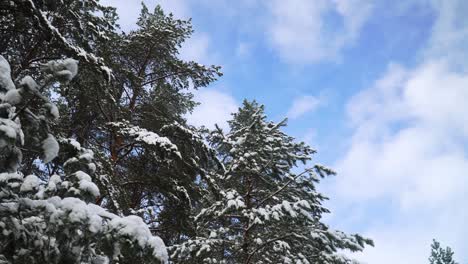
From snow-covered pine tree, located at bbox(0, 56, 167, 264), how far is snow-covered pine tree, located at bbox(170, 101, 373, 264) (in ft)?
19.5

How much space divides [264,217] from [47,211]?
666 centimetres

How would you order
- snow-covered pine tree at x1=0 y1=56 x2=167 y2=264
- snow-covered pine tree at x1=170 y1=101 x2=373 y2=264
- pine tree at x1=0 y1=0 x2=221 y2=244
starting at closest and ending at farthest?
snow-covered pine tree at x1=0 y1=56 x2=167 y2=264
pine tree at x1=0 y1=0 x2=221 y2=244
snow-covered pine tree at x1=170 y1=101 x2=373 y2=264

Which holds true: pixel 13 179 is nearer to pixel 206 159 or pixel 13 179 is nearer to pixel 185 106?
pixel 206 159

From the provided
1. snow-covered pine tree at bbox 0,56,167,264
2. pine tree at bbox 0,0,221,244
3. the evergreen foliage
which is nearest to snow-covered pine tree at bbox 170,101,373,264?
the evergreen foliage

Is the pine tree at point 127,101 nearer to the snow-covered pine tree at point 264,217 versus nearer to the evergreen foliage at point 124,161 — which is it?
the evergreen foliage at point 124,161

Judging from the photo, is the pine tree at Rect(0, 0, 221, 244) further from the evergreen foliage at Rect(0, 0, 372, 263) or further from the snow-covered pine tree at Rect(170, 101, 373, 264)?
the snow-covered pine tree at Rect(170, 101, 373, 264)

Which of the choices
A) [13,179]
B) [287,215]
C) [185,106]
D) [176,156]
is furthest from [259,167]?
[13,179]

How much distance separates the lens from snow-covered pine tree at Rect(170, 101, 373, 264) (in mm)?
8945

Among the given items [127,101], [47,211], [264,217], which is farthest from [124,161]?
[47,211]

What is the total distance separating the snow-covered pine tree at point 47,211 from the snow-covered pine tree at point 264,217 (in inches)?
234

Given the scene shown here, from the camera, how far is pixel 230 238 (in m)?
10.4

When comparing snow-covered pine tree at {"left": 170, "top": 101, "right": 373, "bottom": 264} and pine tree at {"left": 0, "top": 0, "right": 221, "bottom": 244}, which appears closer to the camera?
pine tree at {"left": 0, "top": 0, "right": 221, "bottom": 244}

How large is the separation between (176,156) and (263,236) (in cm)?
322

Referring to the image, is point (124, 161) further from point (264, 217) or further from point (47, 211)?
point (47, 211)
